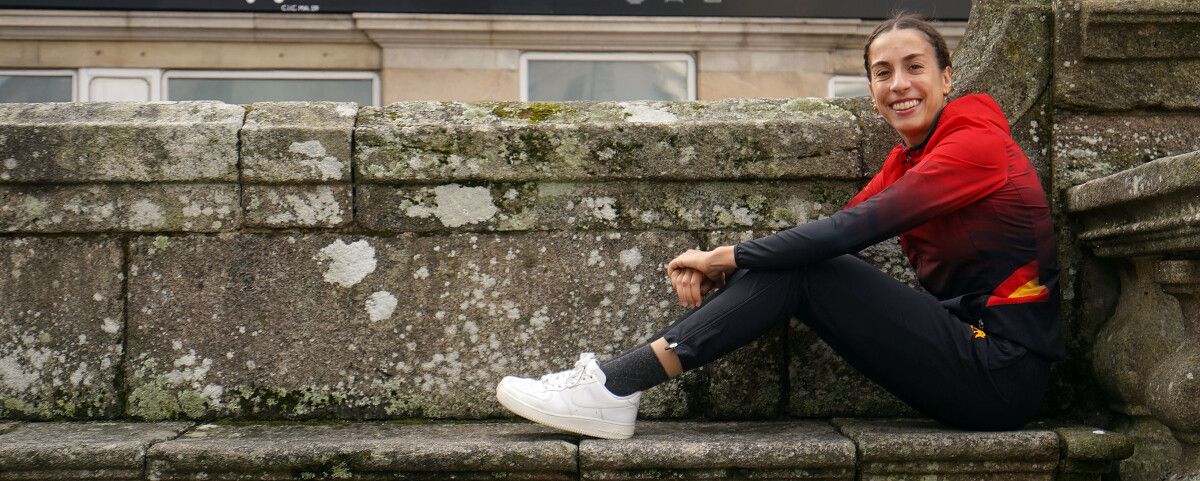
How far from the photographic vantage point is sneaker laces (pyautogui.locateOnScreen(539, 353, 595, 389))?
2.59m

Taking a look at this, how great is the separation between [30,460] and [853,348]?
2193mm

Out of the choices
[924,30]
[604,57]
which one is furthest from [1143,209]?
[604,57]

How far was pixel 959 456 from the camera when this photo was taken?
2.48 meters

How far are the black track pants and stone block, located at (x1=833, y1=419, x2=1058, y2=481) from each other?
0.08 meters

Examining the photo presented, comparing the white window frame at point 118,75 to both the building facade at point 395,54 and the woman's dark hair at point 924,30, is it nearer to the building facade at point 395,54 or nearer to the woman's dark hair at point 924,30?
the building facade at point 395,54

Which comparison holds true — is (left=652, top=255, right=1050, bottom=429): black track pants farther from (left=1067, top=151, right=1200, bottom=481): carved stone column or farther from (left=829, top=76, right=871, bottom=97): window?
(left=829, top=76, right=871, bottom=97): window

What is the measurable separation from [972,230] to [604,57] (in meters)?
5.70

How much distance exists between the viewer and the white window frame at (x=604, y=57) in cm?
799

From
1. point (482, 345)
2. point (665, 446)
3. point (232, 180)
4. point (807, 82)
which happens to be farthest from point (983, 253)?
point (807, 82)

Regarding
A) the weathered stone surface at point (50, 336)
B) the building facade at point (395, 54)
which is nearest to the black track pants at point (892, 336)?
the weathered stone surface at point (50, 336)

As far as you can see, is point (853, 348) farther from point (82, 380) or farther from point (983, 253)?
point (82, 380)

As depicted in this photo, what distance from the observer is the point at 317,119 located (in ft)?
9.91

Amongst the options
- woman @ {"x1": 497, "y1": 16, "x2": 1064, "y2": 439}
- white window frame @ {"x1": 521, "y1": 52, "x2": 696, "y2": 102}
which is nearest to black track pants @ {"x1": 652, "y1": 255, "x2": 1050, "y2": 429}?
woman @ {"x1": 497, "y1": 16, "x2": 1064, "y2": 439}

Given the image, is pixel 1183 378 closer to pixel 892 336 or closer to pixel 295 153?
pixel 892 336
